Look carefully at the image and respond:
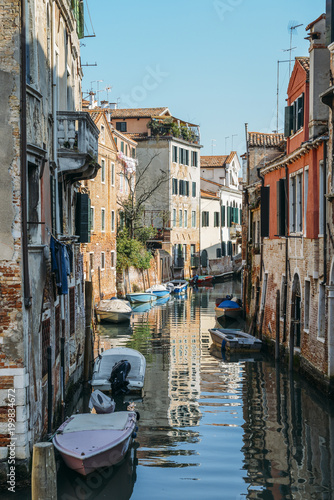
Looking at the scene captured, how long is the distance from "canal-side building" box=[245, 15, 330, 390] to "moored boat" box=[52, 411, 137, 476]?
5.15 meters

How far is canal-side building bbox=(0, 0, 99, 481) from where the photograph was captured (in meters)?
8.80

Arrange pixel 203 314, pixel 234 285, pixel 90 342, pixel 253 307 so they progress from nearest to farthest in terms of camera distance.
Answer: pixel 90 342, pixel 253 307, pixel 203 314, pixel 234 285

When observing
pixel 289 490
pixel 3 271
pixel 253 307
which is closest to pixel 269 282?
pixel 253 307

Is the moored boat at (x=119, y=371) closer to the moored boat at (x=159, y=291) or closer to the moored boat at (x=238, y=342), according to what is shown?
the moored boat at (x=238, y=342)

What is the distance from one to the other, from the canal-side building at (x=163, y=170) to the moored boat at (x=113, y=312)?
16951 mm

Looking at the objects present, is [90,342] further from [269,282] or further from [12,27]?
[12,27]

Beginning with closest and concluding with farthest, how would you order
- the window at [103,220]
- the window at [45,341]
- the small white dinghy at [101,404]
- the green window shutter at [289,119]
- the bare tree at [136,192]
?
the window at [45,341]
the small white dinghy at [101,404]
the green window shutter at [289,119]
the window at [103,220]
the bare tree at [136,192]

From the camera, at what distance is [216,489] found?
9.49 m

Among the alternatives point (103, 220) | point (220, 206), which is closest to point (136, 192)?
point (103, 220)

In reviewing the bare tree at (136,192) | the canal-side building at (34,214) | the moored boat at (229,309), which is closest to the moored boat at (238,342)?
the moored boat at (229,309)

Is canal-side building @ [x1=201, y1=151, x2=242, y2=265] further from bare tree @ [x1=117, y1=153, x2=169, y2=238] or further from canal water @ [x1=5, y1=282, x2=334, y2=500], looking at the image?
canal water @ [x1=5, y1=282, x2=334, y2=500]

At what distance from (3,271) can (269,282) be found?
1364 cm

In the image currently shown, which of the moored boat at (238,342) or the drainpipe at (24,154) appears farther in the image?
the moored boat at (238,342)

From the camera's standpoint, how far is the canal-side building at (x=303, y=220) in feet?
49.0
